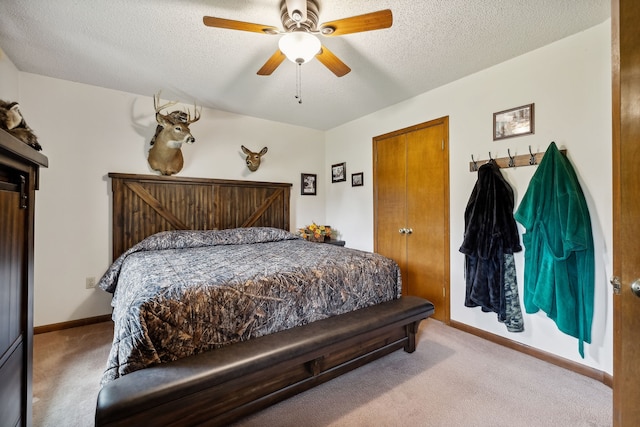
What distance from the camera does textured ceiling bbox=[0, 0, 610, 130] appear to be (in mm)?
1870

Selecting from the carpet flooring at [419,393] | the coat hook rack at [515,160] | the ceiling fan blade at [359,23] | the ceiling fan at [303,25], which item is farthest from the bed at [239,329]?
the ceiling fan blade at [359,23]

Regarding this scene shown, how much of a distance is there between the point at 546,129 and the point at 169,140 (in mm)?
3664

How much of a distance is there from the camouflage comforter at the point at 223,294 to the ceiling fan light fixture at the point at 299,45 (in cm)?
141

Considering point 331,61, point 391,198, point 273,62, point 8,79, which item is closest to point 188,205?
point 8,79

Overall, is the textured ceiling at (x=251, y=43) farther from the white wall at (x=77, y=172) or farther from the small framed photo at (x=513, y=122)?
the small framed photo at (x=513, y=122)

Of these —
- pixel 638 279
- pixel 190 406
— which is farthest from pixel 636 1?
pixel 190 406

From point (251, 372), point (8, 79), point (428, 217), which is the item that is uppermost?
point (8, 79)

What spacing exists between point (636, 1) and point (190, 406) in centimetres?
236

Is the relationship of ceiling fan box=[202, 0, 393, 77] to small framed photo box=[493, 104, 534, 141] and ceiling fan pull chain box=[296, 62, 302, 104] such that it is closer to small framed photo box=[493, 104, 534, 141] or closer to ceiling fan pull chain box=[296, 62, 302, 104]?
ceiling fan pull chain box=[296, 62, 302, 104]

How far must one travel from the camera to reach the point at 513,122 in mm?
2484

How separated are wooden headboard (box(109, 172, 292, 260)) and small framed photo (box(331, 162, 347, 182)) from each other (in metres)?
0.81

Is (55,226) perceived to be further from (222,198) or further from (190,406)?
(190,406)

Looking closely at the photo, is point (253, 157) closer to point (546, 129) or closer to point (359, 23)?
point (359, 23)

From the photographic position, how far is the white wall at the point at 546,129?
6.51 ft
